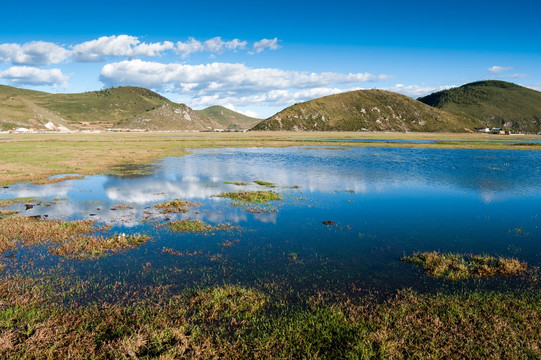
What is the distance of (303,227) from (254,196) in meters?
9.68

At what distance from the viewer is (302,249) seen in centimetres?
1764

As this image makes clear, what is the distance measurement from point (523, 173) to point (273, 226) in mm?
46015

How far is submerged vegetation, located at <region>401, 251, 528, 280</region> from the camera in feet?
47.1

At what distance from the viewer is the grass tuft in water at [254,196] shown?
2961 centimetres

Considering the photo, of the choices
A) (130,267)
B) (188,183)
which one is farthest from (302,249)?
(188,183)

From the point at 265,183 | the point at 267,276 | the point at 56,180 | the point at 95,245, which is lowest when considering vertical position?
the point at 267,276

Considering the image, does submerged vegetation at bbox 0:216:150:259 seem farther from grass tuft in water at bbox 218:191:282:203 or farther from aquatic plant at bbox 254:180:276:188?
aquatic plant at bbox 254:180:276:188

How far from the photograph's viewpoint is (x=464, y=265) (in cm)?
1509

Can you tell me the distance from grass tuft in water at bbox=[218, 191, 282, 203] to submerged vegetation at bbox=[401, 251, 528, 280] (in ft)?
51.5

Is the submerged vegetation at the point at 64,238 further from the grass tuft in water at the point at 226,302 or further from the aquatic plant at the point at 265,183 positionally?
the aquatic plant at the point at 265,183

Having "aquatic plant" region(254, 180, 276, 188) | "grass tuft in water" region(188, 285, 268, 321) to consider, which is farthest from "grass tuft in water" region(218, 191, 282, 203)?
"grass tuft in water" region(188, 285, 268, 321)

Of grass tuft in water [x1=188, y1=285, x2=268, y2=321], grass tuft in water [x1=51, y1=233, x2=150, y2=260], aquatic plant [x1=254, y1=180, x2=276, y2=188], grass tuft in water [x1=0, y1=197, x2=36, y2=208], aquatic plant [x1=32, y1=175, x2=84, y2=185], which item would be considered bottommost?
grass tuft in water [x1=188, y1=285, x2=268, y2=321]

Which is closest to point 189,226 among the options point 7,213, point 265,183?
point 7,213

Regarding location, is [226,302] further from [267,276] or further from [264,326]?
[267,276]
